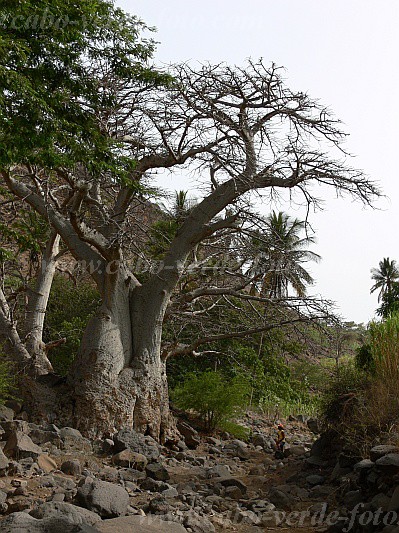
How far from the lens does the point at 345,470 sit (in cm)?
830

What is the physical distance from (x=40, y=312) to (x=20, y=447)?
4840mm

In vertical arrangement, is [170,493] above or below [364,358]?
below

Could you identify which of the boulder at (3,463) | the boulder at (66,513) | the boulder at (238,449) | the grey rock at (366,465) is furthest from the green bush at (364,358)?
the boulder at (66,513)

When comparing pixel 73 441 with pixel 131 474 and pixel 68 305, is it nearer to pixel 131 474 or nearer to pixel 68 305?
pixel 131 474

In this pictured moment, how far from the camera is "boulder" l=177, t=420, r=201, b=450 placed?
11.6 meters

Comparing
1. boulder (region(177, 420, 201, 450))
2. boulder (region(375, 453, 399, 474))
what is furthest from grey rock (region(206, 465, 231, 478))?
boulder (region(375, 453, 399, 474))

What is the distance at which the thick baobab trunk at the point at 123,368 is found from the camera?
10.5 meters

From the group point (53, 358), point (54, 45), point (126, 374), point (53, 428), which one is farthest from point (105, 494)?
point (53, 358)

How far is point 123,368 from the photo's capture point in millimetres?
11008

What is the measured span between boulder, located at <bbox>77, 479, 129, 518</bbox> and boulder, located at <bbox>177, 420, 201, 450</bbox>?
17.2 feet

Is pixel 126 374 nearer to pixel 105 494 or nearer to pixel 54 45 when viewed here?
pixel 105 494

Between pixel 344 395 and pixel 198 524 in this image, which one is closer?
pixel 198 524

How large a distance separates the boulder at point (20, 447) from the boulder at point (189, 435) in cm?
389

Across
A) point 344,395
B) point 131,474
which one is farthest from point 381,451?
point 131,474
